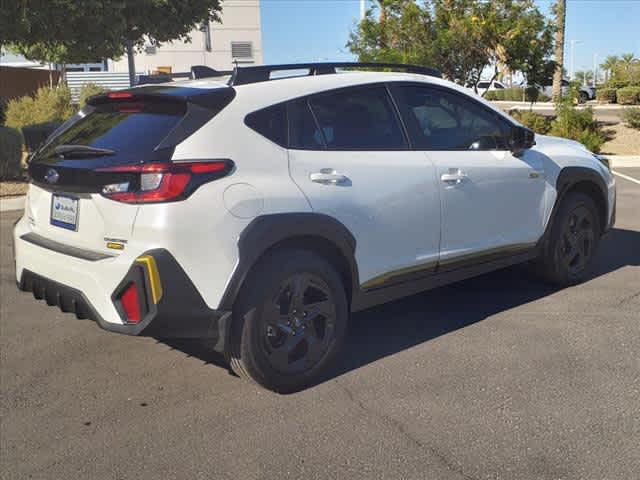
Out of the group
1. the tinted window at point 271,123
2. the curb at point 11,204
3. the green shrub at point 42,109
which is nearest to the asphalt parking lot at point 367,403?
the tinted window at point 271,123

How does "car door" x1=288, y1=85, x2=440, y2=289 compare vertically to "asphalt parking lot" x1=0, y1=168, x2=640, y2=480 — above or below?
above

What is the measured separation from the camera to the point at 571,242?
5633mm

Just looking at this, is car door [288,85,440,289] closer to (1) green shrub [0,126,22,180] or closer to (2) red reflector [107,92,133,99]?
(2) red reflector [107,92,133,99]

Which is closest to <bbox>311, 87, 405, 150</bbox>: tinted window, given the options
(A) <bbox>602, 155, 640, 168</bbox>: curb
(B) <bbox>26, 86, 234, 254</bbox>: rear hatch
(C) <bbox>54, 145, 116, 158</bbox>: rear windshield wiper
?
(B) <bbox>26, 86, 234, 254</bbox>: rear hatch

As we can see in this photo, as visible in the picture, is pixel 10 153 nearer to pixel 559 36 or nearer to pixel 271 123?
pixel 271 123

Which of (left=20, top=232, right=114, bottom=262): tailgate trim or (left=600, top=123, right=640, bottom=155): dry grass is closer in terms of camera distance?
(left=20, top=232, right=114, bottom=262): tailgate trim

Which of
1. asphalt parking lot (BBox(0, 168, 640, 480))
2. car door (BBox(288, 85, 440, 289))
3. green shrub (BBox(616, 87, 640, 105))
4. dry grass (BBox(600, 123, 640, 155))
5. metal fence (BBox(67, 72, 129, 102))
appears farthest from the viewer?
green shrub (BBox(616, 87, 640, 105))

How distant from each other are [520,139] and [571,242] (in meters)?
1.16

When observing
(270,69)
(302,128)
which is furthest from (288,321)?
(270,69)

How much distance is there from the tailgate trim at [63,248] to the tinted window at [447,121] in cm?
205

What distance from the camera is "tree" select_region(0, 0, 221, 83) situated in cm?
1422

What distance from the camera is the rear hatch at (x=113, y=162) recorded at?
3396 millimetres

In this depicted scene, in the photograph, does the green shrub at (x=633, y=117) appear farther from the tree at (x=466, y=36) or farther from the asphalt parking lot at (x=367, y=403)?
the asphalt parking lot at (x=367, y=403)

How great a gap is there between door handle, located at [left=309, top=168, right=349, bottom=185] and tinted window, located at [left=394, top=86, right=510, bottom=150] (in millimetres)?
729
